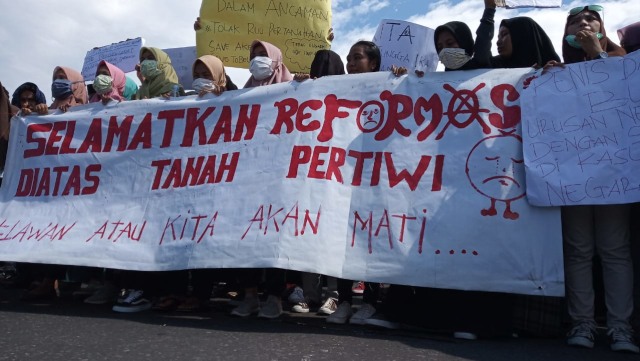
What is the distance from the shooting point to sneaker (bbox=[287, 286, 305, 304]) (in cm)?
400

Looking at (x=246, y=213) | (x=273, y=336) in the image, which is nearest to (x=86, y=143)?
(x=246, y=213)

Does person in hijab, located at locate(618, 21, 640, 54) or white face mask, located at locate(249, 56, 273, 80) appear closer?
person in hijab, located at locate(618, 21, 640, 54)

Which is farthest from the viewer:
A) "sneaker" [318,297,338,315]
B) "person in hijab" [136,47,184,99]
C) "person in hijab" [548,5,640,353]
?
"person in hijab" [136,47,184,99]

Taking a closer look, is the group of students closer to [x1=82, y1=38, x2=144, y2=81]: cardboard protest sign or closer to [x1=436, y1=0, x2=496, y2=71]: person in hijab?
[x1=436, y1=0, x2=496, y2=71]: person in hijab

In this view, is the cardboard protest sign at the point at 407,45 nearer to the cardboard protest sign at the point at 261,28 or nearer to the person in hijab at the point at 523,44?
the cardboard protest sign at the point at 261,28

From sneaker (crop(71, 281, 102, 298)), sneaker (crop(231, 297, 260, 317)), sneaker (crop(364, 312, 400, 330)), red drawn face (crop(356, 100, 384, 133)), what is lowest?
sneaker (crop(71, 281, 102, 298))

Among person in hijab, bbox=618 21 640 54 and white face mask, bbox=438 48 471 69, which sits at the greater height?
person in hijab, bbox=618 21 640 54

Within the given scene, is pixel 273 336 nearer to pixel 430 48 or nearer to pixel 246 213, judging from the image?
pixel 246 213

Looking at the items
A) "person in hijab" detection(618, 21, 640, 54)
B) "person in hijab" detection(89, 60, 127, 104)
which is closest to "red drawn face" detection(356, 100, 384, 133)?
"person in hijab" detection(618, 21, 640, 54)

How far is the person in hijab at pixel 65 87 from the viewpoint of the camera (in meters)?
4.69

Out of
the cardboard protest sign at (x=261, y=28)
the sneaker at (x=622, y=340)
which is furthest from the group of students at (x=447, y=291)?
the cardboard protest sign at (x=261, y=28)

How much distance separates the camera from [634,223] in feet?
10.2

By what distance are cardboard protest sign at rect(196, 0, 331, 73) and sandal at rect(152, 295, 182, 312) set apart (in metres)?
2.38

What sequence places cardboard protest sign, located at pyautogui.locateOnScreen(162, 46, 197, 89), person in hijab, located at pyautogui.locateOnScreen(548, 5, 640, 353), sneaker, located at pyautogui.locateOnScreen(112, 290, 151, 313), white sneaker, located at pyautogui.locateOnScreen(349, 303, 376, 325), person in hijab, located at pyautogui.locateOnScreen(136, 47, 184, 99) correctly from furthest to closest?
cardboard protest sign, located at pyautogui.locateOnScreen(162, 46, 197, 89) → person in hijab, located at pyautogui.locateOnScreen(136, 47, 184, 99) → sneaker, located at pyautogui.locateOnScreen(112, 290, 151, 313) → white sneaker, located at pyautogui.locateOnScreen(349, 303, 376, 325) → person in hijab, located at pyautogui.locateOnScreen(548, 5, 640, 353)
